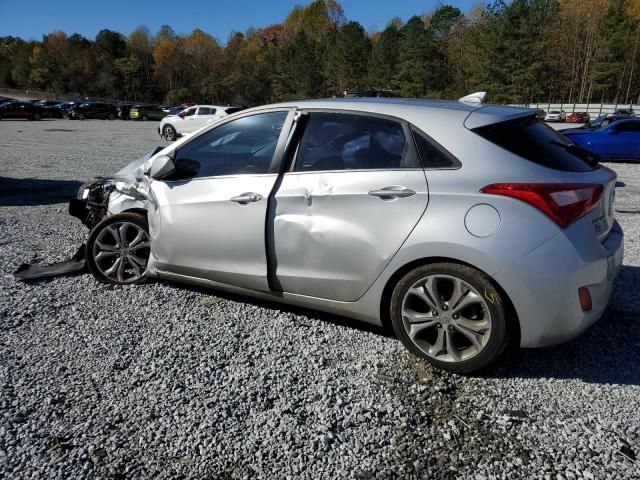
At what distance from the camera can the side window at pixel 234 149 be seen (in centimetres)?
344

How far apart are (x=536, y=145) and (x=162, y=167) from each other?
103 inches

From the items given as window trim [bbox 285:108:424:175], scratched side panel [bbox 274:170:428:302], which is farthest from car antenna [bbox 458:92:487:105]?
scratched side panel [bbox 274:170:428:302]

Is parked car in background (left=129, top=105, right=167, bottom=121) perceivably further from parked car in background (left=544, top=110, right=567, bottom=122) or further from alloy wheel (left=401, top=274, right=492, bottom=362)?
alloy wheel (left=401, top=274, right=492, bottom=362)

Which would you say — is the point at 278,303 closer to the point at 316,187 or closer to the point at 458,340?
the point at 316,187

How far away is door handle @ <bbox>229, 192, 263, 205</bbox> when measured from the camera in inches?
129

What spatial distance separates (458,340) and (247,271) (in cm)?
149

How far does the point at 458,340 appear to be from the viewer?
2867 millimetres

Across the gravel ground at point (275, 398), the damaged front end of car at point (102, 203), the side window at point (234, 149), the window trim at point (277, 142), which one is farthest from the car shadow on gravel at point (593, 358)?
the damaged front end of car at point (102, 203)

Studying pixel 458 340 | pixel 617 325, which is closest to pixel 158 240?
pixel 458 340

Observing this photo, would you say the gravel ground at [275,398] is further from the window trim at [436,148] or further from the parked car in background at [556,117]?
the parked car in background at [556,117]

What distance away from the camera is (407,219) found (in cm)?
279

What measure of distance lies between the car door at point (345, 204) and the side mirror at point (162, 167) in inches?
40.5

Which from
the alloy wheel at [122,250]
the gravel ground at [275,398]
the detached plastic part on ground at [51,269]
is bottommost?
the gravel ground at [275,398]

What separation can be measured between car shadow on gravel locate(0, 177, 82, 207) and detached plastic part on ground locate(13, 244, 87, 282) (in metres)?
3.52
